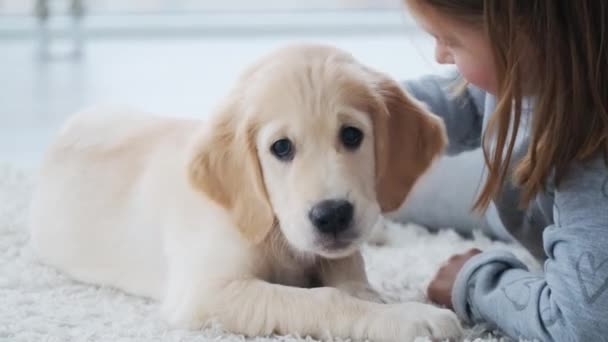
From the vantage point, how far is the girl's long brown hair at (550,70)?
64.0 inches

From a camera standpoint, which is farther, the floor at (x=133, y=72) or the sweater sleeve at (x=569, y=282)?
the floor at (x=133, y=72)

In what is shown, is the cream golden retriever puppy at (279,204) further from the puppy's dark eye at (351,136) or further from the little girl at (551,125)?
the little girl at (551,125)

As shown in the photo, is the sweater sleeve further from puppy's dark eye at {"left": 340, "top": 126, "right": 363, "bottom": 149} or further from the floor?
the floor

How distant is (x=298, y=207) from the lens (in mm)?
1672

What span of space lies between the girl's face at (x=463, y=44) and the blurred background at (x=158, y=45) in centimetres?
234

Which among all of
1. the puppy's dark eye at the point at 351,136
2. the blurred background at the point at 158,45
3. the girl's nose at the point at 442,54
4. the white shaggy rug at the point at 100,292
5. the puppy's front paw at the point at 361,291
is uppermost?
the girl's nose at the point at 442,54

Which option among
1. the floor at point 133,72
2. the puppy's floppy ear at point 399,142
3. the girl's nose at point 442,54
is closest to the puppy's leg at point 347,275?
the puppy's floppy ear at point 399,142

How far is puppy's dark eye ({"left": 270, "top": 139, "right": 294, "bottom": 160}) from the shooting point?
172cm

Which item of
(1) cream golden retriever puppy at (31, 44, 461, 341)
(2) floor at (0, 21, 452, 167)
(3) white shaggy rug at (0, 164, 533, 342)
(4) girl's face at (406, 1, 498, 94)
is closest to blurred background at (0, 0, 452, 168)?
(2) floor at (0, 21, 452, 167)

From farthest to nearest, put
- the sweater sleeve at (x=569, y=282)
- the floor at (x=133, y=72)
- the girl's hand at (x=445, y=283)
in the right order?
1. the floor at (x=133, y=72)
2. the girl's hand at (x=445, y=283)
3. the sweater sleeve at (x=569, y=282)

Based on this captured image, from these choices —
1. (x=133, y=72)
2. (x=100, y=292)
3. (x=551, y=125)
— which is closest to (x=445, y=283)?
(x=551, y=125)

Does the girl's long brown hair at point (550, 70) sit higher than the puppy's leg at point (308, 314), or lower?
higher

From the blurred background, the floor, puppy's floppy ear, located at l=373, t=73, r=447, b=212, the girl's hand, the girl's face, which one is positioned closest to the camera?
the girl's face

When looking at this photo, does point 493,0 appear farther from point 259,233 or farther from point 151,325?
point 151,325
